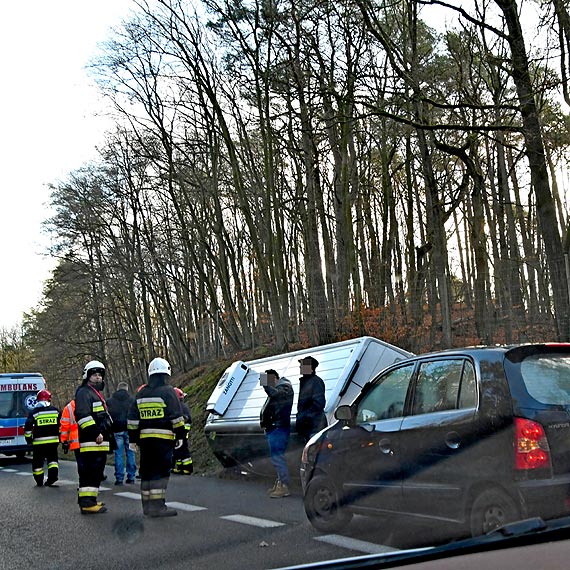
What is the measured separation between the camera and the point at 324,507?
318 inches

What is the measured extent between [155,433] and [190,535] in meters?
1.94

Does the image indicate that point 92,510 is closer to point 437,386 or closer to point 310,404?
point 310,404

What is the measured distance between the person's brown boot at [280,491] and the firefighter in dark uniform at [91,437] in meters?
2.21

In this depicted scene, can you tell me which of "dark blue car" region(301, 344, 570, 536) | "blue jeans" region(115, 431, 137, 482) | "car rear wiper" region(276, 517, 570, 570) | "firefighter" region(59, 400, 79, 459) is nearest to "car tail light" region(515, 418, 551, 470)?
"dark blue car" region(301, 344, 570, 536)

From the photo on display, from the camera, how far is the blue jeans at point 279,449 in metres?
11.0

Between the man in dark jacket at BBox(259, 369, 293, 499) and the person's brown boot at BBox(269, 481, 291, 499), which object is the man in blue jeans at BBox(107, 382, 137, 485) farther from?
the person's brown boot at BBox(269, 481, 291, 499)

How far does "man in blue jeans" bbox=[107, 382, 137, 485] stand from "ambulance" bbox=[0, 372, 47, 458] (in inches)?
A: 370

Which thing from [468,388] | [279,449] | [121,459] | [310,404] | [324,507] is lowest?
[324,507]

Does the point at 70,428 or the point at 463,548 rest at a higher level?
the point at 70,428

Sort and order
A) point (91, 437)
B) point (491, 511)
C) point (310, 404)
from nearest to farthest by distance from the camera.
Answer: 1. point (491, 511)
2. point (91, 437)
3. point (310, 404)

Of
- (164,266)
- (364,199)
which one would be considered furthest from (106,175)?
(364,199)

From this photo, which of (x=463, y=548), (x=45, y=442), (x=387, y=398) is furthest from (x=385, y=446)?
(x=45, y=442)

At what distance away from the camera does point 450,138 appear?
23297 mm

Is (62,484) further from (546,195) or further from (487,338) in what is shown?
(546,195)
